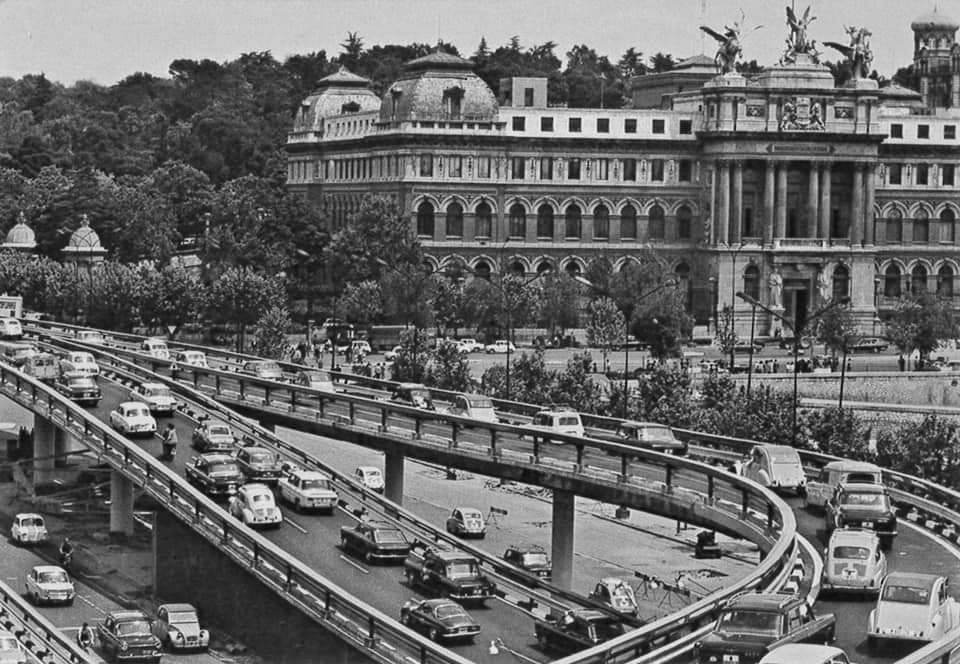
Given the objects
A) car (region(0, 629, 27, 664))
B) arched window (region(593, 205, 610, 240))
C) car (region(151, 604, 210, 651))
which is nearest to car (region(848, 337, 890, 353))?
arched window (region(593, 205, 610, 240))

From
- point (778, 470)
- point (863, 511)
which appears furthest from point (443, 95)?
point (863, 511)

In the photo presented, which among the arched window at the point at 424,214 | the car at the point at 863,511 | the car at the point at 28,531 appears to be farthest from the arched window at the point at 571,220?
the car at the point at 863,511

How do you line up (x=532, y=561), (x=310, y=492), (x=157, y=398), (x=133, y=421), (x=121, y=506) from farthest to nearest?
(x=157, y=398)
(x=121, y=506)
(x=133, y=421)
(x=532, y=561)
(x=310, y=492)

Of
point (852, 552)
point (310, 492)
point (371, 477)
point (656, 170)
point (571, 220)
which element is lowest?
point (371, 477)

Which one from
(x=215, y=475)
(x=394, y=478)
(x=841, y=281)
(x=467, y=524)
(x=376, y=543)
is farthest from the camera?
(x=841, y=281)

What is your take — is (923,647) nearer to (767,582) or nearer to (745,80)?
(767,582)

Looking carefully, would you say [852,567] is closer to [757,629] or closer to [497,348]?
[757,629]

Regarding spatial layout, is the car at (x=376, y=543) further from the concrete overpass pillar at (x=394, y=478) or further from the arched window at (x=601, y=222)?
the arched window at (x=601, y=222)
